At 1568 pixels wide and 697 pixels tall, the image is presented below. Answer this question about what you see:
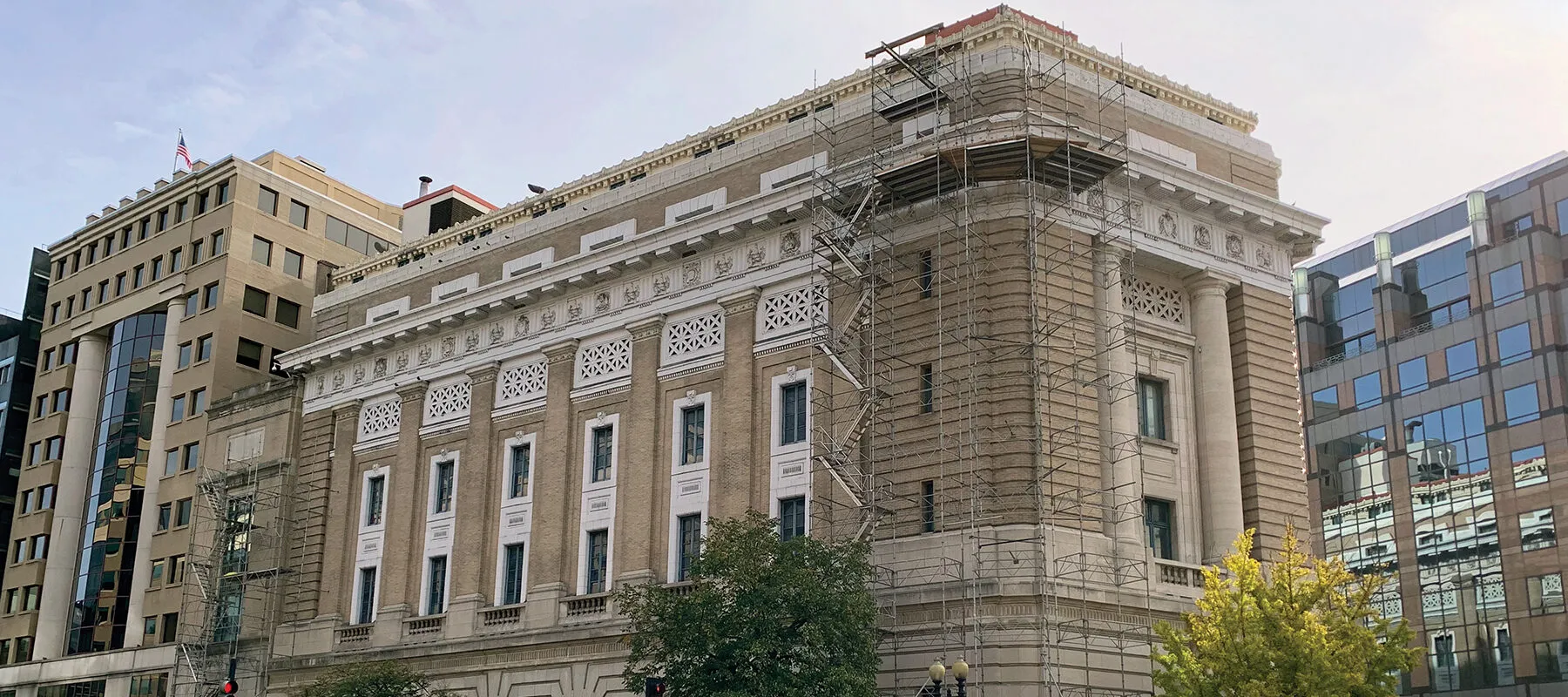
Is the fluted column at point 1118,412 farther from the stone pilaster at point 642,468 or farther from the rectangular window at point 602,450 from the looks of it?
the rectangular window at point 602,450

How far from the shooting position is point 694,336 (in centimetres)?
4241

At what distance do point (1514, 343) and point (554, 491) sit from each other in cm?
4398

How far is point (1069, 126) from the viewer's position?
3541cm

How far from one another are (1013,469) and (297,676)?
2740cm

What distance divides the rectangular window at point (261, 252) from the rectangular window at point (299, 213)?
2084mm

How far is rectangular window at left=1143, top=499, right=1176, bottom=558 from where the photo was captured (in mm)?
36938

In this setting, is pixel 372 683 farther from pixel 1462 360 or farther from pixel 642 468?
pixel 1462 360

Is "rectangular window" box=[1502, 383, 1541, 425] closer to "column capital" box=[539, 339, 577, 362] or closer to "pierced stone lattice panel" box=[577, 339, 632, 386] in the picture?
"pierced stone lattice panel" box=[577, 339, 632, 386]

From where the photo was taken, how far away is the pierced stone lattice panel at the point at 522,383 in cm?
4653

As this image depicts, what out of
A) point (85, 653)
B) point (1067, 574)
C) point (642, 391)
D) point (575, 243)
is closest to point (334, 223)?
point (85, 653)

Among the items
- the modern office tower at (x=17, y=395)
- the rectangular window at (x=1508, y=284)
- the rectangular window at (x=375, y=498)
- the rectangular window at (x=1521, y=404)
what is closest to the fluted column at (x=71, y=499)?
the modern office tower at (x=17, y=395)

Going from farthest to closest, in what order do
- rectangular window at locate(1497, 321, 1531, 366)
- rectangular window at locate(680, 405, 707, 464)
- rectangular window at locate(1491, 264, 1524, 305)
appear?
rectangular window at locate(1491, 264, 1524, 305) < rectangular window at locate(1497, 321, 1531, 366) < rectangular window at locate(680, 405, 707, 464)

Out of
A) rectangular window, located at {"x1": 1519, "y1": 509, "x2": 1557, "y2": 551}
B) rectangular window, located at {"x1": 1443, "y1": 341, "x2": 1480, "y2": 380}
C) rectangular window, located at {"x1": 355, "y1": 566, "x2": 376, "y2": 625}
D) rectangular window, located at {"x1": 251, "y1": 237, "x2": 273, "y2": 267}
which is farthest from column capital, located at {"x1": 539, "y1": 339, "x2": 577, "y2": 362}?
rectangular window, located at {"x1": 1443, "y1": 341, "x2": 1480, "y2": 380}

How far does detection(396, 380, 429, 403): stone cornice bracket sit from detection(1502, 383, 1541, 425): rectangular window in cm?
4528
